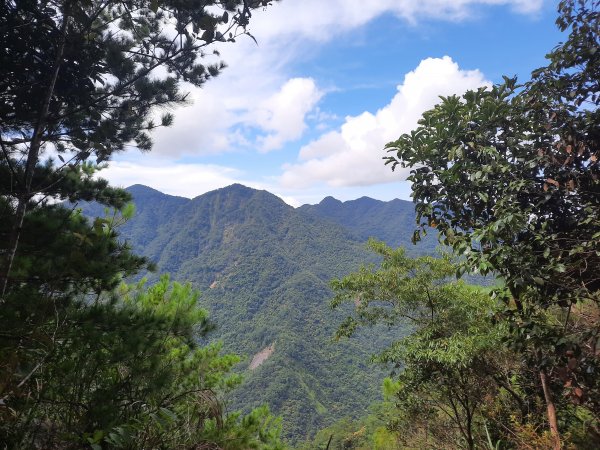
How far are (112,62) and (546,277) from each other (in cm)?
385

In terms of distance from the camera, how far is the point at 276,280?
9900cm

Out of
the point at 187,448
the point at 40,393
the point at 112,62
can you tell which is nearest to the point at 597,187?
the point at 187,448

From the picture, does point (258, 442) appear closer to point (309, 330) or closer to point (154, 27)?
point (154, 27)

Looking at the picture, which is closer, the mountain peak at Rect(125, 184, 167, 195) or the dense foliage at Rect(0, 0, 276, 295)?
the dense foliage at Rect(0, 0, 276, 295)

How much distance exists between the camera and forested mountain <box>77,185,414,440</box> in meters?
51.2

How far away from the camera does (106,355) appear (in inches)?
108

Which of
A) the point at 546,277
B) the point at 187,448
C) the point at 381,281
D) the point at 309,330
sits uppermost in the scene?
the point at 546,277

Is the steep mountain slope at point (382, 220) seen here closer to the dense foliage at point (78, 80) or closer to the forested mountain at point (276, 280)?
the forested mountain at point (276, 280)

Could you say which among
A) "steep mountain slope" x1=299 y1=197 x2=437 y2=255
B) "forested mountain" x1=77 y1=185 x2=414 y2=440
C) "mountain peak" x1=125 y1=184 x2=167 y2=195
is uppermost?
"mountain peak" x1=125 y1=184 x2=167 y2=195

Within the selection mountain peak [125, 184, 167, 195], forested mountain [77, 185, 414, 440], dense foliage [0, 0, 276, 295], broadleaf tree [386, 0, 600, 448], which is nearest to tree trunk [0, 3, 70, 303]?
dense foliage [0, 0, 276, 295]

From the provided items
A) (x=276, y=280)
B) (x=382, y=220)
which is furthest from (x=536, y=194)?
(x=382, y=220)

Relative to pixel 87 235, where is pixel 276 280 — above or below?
below

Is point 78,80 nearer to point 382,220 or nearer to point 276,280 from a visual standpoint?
point 276,280

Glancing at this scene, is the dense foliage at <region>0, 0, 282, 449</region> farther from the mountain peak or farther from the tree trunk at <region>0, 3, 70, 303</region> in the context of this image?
the mountain peak
